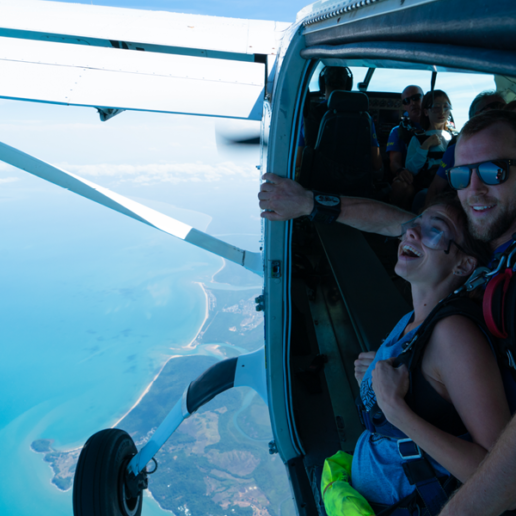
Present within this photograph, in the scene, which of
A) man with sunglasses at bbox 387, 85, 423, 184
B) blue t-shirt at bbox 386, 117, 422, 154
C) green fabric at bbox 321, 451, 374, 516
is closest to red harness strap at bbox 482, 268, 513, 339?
green fabric at bbox 321, 451, 374, 516

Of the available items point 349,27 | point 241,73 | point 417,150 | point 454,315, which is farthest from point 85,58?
point 417,150

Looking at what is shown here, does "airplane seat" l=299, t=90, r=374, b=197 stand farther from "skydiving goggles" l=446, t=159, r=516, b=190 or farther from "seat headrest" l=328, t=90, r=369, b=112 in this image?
"skydiving goggles" l=446, t=159, r=516, b=190

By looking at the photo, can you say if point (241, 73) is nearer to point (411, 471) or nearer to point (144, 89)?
point (144, 89)

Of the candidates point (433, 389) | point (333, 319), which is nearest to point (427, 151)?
point (333, 319)

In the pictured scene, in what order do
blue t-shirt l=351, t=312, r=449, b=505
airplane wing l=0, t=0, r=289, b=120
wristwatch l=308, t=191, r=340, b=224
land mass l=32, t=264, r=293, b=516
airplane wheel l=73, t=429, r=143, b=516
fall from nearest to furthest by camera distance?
blue t-shirt l=351, t=312, r=449, b=505 < wristwatch l=308, t=191, r=340, b=224 < airplane wing l=0, t=0, r=289, b=120 < airplane wheel l=73, t=429, r=143, b=516 < land mass l=32, t=264, r=293, b=516

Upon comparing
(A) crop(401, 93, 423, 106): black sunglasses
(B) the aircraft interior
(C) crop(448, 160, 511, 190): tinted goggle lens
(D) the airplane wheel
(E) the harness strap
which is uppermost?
(C) crop(448, 160, 511, 190): tinted goggle lens

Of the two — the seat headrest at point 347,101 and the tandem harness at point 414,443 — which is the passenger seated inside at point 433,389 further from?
the seat headrest at point 347,101

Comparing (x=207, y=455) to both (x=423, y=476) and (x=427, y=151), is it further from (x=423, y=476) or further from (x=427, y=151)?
(x=423, y=476)
